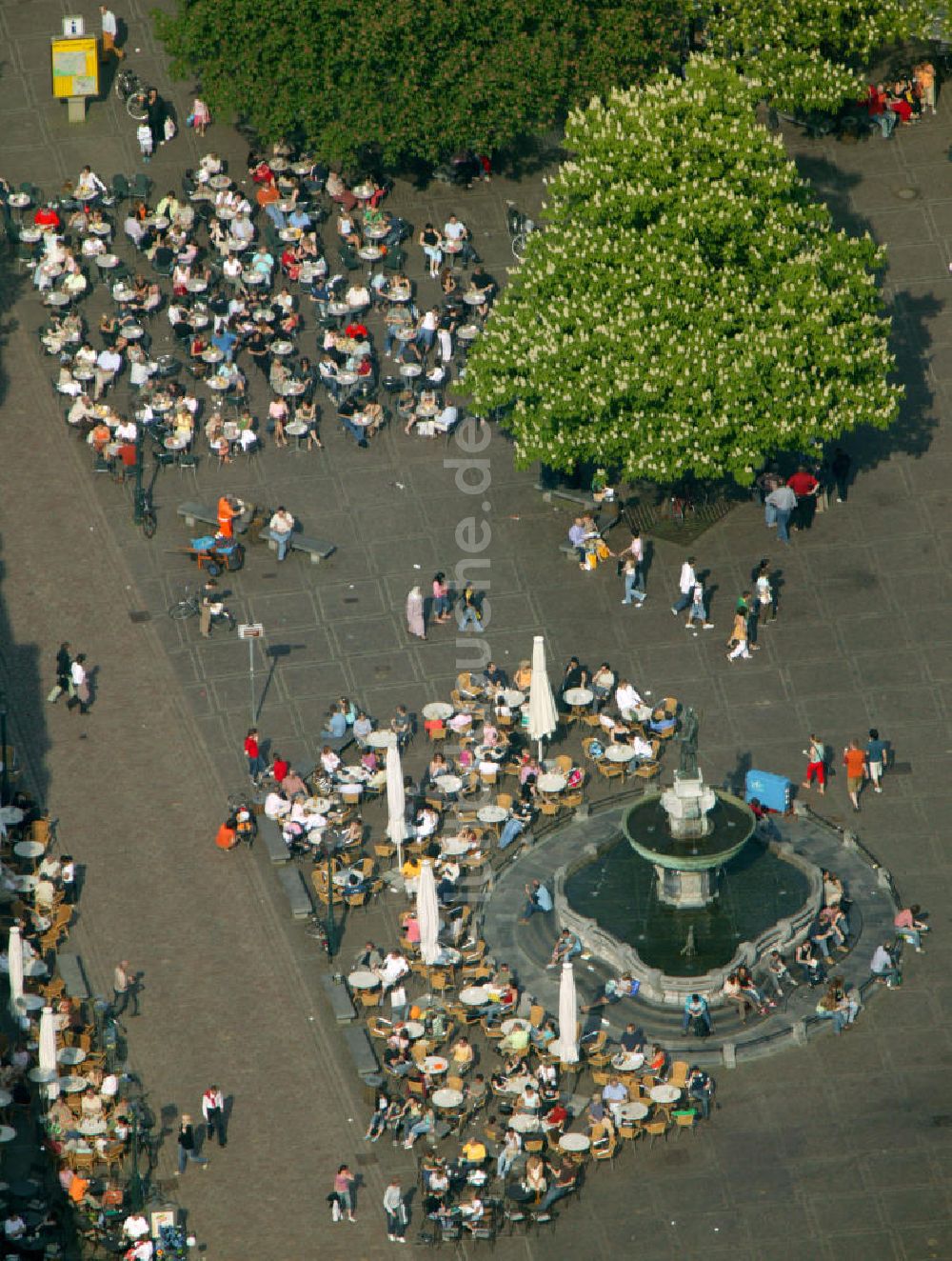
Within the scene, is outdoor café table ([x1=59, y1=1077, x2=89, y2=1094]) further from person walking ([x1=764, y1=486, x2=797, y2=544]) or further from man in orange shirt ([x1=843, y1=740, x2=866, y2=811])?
person walking ([x1=764, y1=486, x2=797, y2=544])

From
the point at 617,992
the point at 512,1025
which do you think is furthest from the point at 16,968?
the point at 617,992

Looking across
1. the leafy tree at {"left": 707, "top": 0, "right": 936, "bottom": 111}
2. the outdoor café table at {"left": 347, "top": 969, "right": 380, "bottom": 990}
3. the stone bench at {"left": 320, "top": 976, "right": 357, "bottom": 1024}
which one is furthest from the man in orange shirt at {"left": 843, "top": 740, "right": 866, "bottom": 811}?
the leafy tree at {"left": 707, "top": 0, "right": 936, "bottom": 111}

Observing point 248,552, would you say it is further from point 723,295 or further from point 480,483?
point 723,295

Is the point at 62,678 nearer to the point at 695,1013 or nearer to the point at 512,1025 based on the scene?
the point at 512,1025

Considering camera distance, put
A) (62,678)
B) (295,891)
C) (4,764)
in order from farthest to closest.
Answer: (62,678)
(4,764)
(295,891)

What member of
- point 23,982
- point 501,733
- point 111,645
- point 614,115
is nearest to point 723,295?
point 614,115
